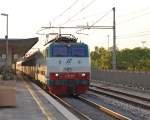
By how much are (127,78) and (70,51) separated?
1339 centimetres

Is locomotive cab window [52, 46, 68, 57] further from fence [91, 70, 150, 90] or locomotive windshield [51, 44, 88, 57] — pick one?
fence [91, 70, 150, 90]

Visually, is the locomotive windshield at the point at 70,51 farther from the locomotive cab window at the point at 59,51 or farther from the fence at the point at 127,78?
the fence at the point at 127,78

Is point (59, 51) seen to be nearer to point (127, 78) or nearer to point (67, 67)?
point (67, 67)

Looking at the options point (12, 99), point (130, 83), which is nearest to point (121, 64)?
point (130, 83)

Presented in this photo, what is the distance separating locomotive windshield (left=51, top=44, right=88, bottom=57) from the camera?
28.3 metres

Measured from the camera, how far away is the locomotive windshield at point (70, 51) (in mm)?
28344

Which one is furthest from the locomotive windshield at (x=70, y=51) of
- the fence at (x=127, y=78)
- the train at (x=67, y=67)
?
the fence at (x=127, y=78)

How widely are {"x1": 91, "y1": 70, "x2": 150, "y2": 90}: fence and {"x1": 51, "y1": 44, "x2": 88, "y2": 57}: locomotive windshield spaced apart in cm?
824

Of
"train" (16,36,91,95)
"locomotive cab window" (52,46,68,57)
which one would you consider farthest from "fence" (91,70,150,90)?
"locomotive cab window" (52,46,68,57)

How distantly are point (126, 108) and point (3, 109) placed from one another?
6589 mm

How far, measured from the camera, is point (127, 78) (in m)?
41.0

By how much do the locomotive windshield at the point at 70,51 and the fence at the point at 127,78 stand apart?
8.24 m

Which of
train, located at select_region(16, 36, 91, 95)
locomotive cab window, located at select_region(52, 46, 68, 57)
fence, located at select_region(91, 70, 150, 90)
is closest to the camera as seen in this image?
train, located at select_region(16, 36, 91, 95)

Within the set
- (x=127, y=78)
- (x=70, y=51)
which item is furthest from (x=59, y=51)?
(x=127, y=78)
